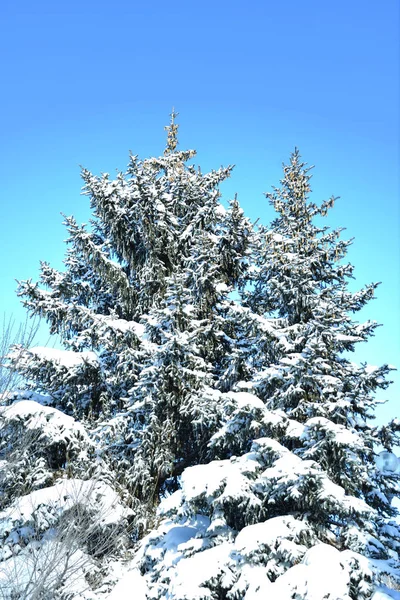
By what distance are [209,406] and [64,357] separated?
4185mm

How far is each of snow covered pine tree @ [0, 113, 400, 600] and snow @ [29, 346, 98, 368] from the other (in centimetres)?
Result: 5

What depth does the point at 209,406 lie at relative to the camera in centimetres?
1021

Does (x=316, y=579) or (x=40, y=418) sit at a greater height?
(x=40, y=418)

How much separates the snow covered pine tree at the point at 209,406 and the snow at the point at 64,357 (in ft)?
0.18

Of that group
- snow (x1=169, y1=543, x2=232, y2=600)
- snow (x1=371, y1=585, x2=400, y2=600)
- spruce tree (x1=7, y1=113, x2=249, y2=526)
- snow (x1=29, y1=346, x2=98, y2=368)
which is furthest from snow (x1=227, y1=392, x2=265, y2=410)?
snow (x1=29, y1=346, x2=98, y2=368)

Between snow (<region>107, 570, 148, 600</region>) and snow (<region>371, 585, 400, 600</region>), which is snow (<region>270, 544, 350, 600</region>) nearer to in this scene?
snow (<region>371, 585, 400, 600</region>)

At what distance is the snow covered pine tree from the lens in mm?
7685

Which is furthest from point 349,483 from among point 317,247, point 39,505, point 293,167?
point 293,167

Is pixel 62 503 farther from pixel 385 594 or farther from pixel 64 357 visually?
pixel 385 594

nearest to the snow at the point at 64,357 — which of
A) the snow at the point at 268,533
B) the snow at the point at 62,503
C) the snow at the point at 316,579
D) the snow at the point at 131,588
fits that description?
the snow at the point at 62,503

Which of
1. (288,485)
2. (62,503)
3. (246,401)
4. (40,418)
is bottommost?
(62,503)

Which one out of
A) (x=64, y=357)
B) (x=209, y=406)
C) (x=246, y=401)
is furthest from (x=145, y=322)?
(x=246, y=401)

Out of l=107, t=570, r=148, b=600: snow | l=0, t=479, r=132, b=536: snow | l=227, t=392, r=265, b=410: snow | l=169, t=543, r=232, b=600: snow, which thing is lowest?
l=107, t=570, r=148, b=600: snow

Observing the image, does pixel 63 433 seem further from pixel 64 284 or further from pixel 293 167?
pixel 293 167
